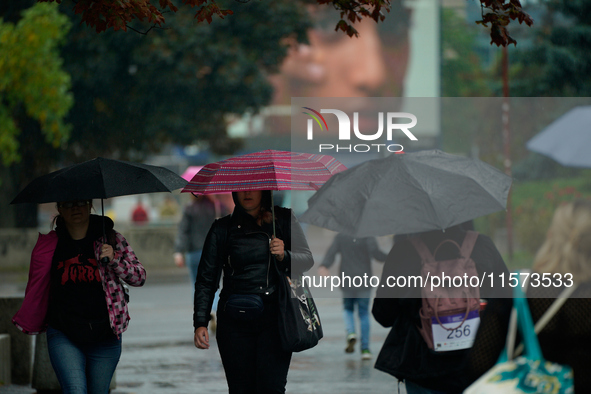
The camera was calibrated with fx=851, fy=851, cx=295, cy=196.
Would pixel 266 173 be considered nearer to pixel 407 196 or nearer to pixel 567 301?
pixel 407 196

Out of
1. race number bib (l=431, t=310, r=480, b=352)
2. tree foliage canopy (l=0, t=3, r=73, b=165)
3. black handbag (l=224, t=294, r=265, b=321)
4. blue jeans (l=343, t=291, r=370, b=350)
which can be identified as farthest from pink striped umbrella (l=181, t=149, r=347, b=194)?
tree foliage canopy (l=0, t=3, r=73, b=165)

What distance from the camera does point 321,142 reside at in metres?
5.26

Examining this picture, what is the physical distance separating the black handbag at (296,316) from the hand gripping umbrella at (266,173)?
0.48 meters

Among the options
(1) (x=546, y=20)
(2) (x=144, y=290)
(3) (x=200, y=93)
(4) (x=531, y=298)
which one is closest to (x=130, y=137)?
(3) (x=200, y=93)

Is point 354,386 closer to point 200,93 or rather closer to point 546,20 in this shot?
point 200,93

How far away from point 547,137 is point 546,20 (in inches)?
986

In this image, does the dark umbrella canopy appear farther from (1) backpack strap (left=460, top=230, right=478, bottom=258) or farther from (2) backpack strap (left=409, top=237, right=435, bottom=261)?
(1) backpack strap (left=460, top=230, right=478, bottom=258)

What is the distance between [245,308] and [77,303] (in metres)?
1.05

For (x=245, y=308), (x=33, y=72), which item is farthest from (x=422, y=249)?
(x=33, y=72)

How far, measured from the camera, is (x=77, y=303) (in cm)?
513

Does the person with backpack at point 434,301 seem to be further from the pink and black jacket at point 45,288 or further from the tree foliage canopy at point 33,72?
the tree foliage canopy at point 33,72

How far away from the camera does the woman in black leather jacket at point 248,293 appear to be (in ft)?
16.3

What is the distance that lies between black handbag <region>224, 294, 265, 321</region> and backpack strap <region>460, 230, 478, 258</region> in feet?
4.07

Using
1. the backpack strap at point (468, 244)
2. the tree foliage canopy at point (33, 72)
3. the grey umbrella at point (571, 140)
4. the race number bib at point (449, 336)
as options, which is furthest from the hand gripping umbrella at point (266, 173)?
the tree foliage canopy at point (33, 72)
